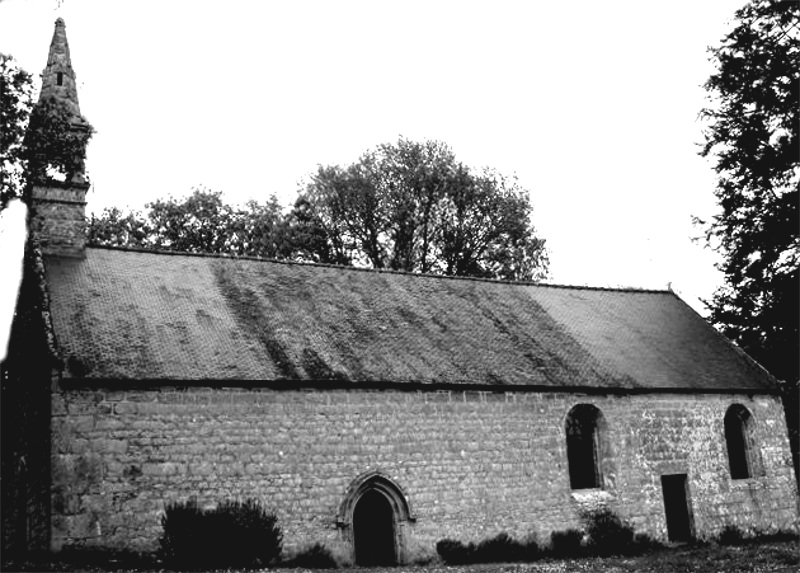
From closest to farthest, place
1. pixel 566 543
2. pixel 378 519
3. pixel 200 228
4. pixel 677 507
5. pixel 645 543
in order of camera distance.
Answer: pixel 378 519 < pixel 566 543 < pixel 645 543 < pixel 677 507 < pixel 200 228

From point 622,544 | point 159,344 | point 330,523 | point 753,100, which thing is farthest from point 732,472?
point 159,344

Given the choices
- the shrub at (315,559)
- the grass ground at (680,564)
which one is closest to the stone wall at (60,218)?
the shrub at (315,559)

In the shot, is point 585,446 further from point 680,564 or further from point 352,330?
point 352,330

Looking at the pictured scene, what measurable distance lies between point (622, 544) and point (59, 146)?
54.7 ft

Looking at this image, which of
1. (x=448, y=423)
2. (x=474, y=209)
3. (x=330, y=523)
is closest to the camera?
(x=330, y=523)

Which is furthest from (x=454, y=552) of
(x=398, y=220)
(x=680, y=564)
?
(x=398, y=220)

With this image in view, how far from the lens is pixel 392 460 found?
65.1 ft

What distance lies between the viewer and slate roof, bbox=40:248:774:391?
19.0 metres

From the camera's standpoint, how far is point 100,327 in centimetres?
1886

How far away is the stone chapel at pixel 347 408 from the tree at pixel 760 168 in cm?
308

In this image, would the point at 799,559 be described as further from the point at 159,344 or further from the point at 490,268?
the point at 490,268

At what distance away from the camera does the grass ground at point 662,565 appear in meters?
16.0

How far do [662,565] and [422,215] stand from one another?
28723mm

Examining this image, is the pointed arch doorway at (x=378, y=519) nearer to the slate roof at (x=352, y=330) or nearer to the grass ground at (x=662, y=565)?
the grass ground at (x=662, y=565)
